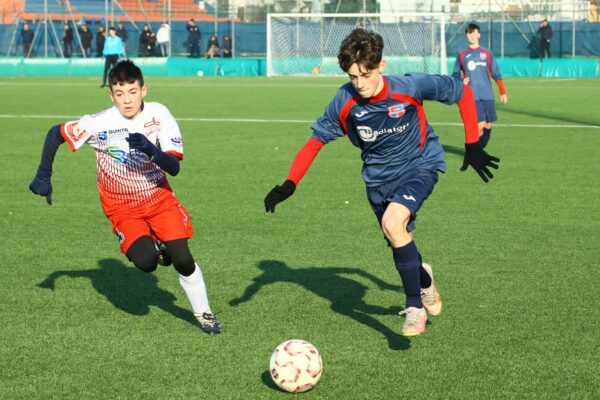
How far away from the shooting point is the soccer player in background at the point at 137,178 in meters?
6.47

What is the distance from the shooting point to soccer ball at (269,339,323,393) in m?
5.27

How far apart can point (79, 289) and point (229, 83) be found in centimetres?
3027

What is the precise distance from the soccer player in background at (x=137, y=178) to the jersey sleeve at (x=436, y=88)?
1538 millimetres

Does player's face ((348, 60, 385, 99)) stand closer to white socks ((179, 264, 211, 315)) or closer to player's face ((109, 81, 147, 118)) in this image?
player's face ((109, 81, 147, 118))

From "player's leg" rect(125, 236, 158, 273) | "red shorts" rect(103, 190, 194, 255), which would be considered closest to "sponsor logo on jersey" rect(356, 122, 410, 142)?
"red shorts" rect(103, 190, 194, 255)

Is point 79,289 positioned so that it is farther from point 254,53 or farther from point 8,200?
point 254,53

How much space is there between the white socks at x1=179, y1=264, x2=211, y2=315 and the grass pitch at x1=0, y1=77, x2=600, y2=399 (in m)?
0.18

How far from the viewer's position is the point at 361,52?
235 inches

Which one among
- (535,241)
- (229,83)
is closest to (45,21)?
(229,83)

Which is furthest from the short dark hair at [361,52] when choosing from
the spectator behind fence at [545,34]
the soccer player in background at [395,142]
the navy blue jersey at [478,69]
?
the spectator behind fence at [545,34]

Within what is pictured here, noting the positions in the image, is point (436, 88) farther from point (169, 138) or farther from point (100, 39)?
point (100, 39)

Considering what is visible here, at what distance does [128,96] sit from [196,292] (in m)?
1.29

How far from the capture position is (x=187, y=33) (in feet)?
162

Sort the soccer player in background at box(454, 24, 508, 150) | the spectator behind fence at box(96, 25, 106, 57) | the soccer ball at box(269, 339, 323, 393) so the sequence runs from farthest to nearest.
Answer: the spectator behind fence at box(96, 25, 106, 57) → the soccer player in background at box(454, 24, 508, 150) → the soccer ball at box(269, 339, 323, 393)
